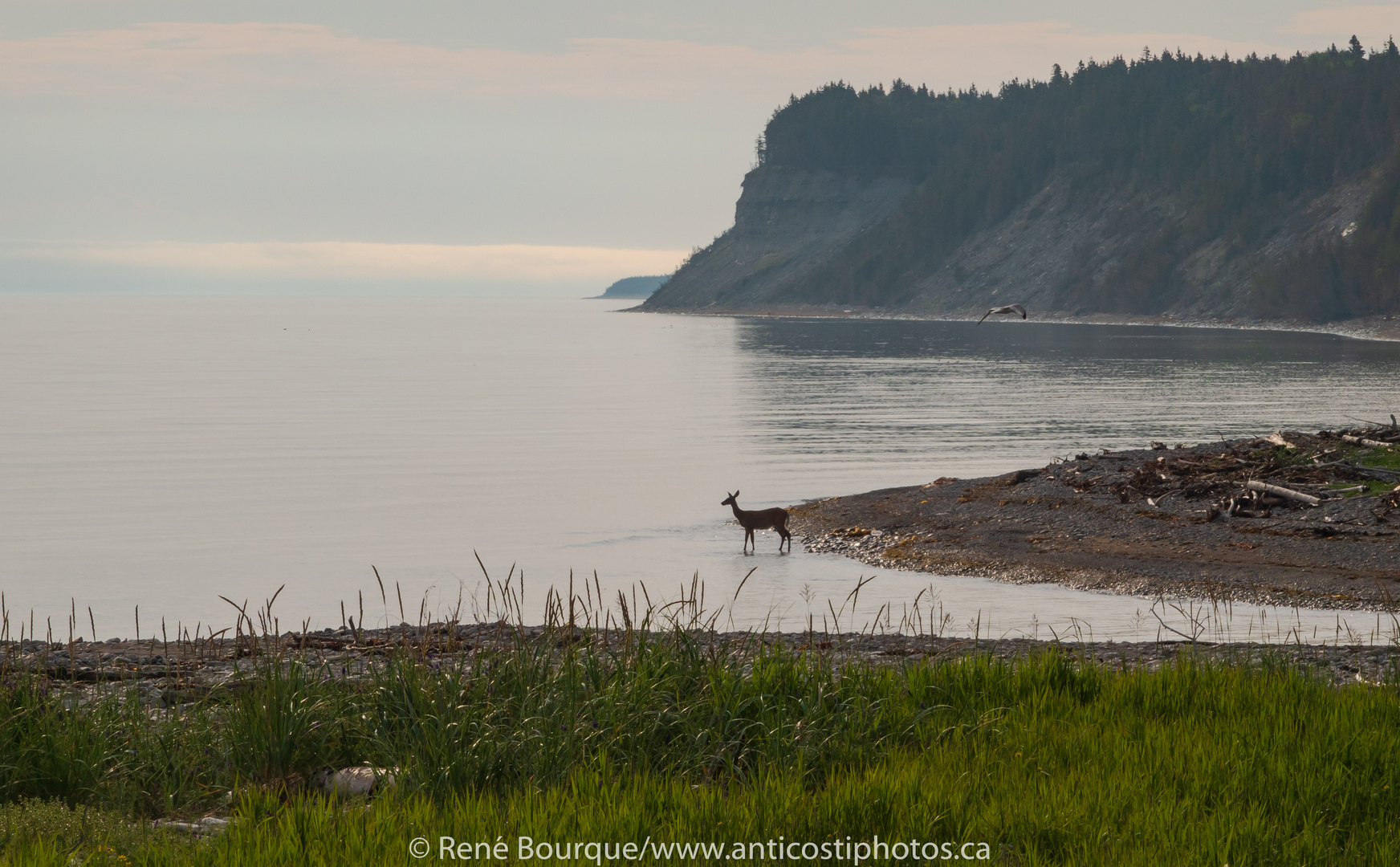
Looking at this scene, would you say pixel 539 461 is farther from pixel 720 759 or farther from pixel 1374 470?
pixel 720 759

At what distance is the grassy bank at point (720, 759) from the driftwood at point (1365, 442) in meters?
18.4

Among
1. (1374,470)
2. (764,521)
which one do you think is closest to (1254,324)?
(1374,470)

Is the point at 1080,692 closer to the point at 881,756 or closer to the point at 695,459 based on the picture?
the point at 881,756

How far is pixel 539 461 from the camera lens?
35.2 m

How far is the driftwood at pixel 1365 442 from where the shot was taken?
2495 cm

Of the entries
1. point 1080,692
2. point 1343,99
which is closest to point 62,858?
point 1080,692

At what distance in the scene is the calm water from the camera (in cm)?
1798

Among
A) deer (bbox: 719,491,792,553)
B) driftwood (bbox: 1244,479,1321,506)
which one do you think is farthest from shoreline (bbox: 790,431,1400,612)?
deer (bbox: 719,491,792,553)

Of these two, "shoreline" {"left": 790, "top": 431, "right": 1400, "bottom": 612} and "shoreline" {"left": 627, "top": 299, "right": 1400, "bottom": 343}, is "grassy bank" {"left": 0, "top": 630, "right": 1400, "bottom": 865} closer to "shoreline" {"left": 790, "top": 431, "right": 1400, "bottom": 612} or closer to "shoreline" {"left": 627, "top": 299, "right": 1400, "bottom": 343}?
"shoreline" {"left": 790, "top": 431, "right": 1400, "bottom": 612}

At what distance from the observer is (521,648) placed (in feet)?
27.3

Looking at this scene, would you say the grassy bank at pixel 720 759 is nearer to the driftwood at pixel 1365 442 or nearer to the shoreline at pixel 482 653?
the shoreline at pixel 482 653

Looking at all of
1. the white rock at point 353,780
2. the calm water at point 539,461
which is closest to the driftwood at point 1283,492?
the calm water at point 539,461

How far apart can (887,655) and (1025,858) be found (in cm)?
628

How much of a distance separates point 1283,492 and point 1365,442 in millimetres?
6252
